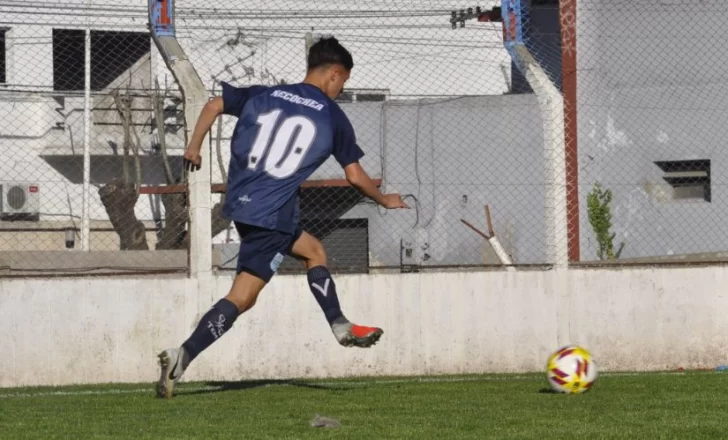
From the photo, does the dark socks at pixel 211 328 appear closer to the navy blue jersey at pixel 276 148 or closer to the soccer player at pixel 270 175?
the soccer player at pixel 270 175

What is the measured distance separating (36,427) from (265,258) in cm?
185

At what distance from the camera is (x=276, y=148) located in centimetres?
790

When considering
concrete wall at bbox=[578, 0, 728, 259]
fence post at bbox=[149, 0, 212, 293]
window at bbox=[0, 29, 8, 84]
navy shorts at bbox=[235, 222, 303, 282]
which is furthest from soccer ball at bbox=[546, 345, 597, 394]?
window at bbox=[0, 29, 8, 84]

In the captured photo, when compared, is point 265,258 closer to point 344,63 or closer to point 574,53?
point 344,63

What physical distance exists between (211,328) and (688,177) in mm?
16748

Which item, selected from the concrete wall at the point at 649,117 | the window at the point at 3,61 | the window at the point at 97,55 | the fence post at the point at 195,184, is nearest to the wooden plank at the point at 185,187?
the fence post at the point at 195,184

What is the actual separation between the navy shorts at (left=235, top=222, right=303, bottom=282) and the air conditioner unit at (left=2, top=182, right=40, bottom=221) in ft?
45.0

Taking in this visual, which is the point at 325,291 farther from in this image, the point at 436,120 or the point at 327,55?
the point at 436,120

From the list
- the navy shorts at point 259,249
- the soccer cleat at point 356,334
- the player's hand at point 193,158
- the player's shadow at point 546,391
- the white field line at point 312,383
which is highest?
the player's hand at point 193,158

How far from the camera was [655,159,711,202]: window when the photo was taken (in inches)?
897

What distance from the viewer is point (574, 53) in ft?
68.7

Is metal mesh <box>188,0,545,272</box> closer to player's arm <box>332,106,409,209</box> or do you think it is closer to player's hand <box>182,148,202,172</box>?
player's arm <box>332,106,409,209</box>

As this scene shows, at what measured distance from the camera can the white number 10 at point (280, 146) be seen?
7883 mm

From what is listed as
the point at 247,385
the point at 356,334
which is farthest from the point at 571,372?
the point at 247,385
